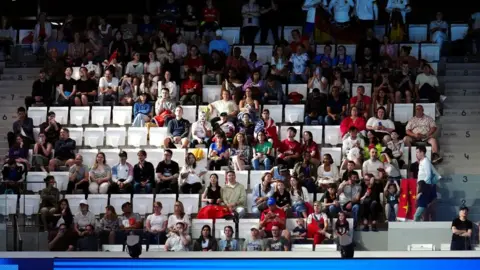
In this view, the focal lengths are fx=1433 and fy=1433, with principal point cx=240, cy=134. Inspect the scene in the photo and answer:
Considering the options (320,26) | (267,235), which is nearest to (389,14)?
(320,26)

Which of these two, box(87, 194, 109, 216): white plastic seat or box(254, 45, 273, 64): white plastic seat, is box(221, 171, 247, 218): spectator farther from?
box(254, 45, 273, 64): white plastic seat

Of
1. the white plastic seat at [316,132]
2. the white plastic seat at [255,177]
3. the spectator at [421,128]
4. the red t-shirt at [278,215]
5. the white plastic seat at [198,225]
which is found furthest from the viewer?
the white plastic seat at [316,132]

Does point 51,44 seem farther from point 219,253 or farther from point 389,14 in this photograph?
point 219,253

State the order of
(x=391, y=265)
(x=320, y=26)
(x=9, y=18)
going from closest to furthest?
(x=391, y=265) → (x=320, y=26) → (x=9, y=18)

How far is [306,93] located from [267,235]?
7059 millimetres

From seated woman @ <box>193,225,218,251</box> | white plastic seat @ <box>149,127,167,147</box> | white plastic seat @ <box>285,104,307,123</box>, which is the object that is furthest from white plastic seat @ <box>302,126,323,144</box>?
seated woman @ <box>193,225,218,251</box>

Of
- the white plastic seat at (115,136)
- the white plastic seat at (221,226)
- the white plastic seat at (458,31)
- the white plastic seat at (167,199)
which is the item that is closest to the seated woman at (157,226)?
the white plastic seat at (221,226)

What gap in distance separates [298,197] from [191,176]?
2065 mm

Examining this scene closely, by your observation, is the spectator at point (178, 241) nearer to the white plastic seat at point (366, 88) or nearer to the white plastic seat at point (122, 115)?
the white plastic seat at point (122, 115)

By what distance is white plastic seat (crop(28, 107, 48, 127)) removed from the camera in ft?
85.6

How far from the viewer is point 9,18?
30.6m

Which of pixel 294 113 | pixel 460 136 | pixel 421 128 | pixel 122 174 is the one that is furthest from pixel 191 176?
pixel 460 136

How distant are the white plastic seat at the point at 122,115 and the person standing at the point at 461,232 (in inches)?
303

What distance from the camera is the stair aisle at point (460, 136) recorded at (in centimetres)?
2145
